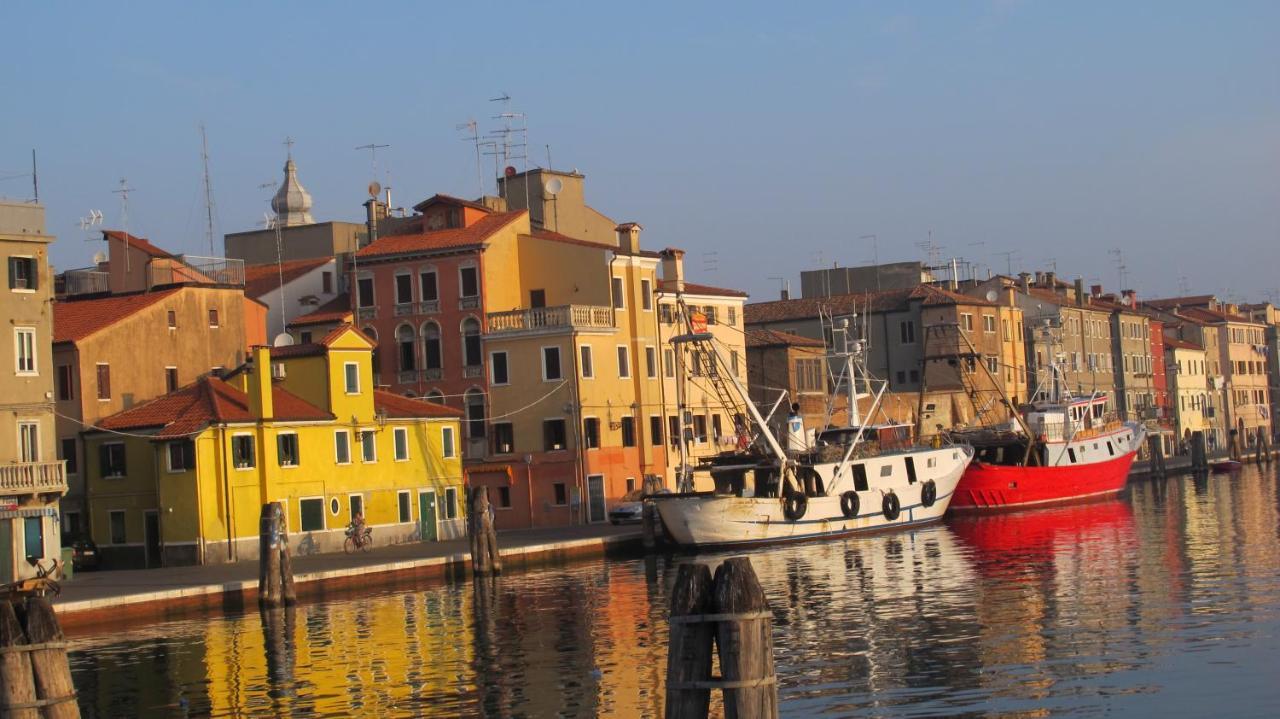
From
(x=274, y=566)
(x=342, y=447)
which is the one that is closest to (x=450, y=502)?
(x=342, y=447)

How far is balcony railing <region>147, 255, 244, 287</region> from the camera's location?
64.1 meters

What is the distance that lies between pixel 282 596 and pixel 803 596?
43.6ft

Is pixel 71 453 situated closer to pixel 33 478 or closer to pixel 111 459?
pixel 111 459

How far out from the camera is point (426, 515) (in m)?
62.8

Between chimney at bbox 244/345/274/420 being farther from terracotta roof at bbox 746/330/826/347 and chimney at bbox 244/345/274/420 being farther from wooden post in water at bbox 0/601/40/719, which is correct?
wooden post in water at bbox 0/601/40/719

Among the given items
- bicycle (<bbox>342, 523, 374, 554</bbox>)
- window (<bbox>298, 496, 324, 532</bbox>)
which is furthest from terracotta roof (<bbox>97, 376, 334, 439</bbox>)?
bicycle (<bbox>342, 523, 374, 554</bbox>)

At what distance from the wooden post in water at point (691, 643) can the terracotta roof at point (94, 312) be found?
149ft

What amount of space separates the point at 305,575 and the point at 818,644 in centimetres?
1911

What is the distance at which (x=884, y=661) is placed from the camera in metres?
30.2

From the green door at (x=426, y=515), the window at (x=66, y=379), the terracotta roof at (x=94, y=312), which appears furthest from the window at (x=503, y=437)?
the window at (x=66, y=379)

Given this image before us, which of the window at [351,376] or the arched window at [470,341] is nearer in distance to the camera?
the window at [351,376]

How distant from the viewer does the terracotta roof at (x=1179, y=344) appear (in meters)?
138

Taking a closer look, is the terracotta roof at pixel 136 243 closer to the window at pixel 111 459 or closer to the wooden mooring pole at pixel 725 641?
the window at pixel 111 459

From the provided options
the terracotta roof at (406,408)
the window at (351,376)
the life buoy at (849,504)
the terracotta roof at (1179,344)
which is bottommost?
the life buoy at (849,504)
